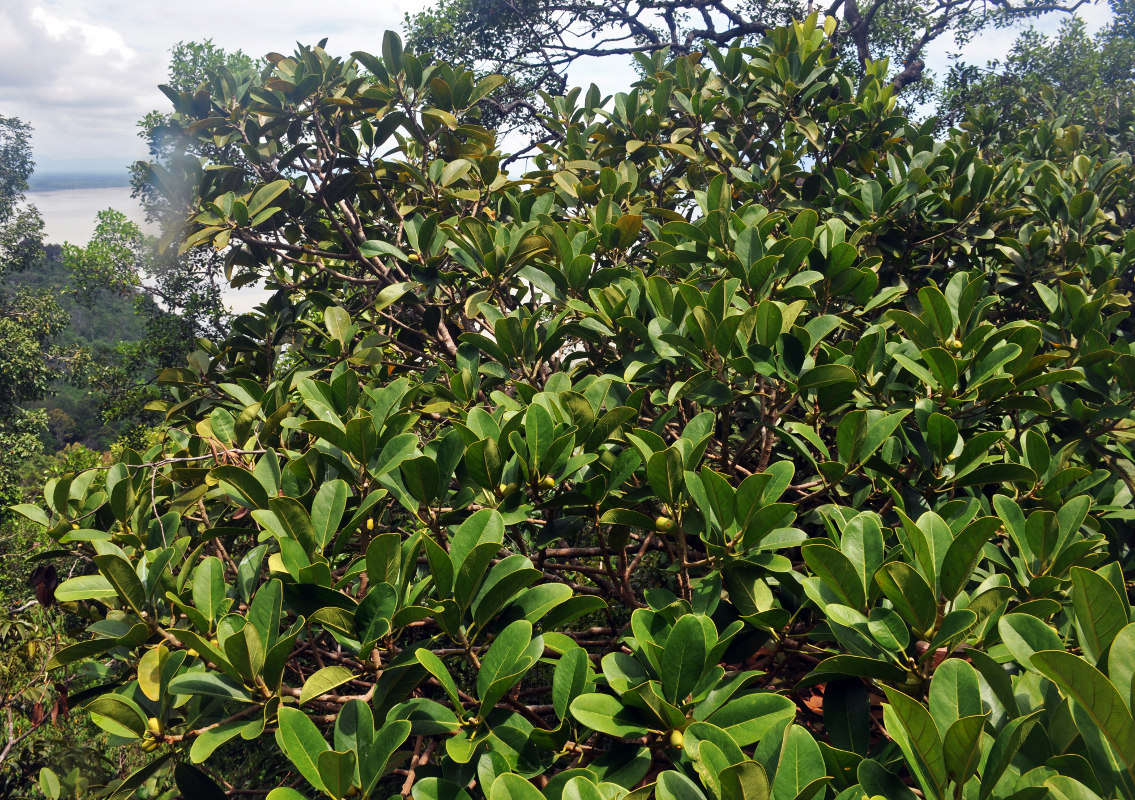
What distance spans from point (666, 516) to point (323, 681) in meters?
0.86

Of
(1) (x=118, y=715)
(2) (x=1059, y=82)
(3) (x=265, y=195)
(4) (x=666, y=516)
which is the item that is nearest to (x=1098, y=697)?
(4) (x=666, y=516)

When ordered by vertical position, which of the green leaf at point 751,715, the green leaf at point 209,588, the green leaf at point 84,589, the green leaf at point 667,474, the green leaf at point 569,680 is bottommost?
the green leaf at point 751,715

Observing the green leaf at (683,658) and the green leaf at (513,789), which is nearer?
the green leaf at (513,789)

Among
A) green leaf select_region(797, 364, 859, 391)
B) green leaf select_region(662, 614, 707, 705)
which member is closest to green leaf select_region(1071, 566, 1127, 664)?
green leaf select_region(662, 614, 707, 705)

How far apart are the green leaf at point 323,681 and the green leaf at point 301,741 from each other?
0.09 m

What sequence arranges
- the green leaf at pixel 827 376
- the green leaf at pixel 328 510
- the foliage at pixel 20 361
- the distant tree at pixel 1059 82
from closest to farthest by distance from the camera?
the green leaf at pixel 328 510 < the green leaf at pixel 827 376 < the distant tree at pixel 1059 82 < the foliage at pixel 20 361

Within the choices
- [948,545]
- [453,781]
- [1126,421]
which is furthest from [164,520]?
[1126,421]

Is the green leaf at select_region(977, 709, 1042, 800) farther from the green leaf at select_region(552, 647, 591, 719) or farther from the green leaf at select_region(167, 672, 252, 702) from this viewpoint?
the green leaf at select_region(167, 672, 252, 702)

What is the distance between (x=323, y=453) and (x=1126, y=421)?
9.11 feet

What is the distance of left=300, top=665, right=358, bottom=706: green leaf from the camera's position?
49.9 inches

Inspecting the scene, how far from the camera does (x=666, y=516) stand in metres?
1.68

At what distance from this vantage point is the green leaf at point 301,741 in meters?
1.13

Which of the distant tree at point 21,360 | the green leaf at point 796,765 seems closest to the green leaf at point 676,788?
the green leaf at point 796,765

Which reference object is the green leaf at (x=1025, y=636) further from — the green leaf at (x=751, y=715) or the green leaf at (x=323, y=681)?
the green leaf at (x=323, y=681)
